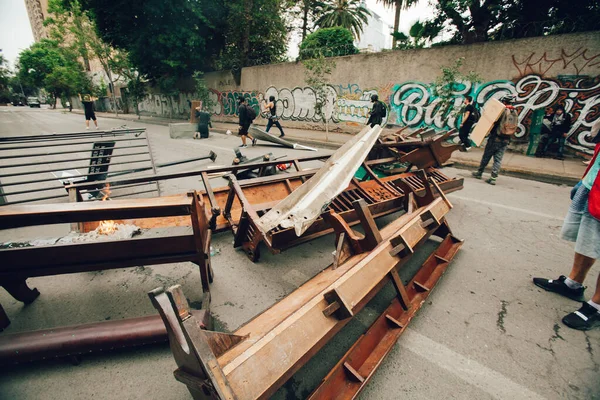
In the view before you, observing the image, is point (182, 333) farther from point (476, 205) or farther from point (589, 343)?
point (476, 205)

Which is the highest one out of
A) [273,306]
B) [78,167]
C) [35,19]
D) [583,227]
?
[35,19]

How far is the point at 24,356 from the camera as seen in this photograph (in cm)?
182

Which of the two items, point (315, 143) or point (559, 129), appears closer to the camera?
point (559, 129)

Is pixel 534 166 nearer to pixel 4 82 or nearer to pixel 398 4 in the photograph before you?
pixel 398 4

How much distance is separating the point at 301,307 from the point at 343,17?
97.4ft

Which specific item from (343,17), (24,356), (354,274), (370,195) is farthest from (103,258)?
(343,17)

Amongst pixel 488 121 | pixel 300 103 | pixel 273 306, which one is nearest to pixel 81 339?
pixel 273 306

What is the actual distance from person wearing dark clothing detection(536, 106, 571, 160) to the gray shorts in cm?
838

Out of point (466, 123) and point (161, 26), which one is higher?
point (161, 26)

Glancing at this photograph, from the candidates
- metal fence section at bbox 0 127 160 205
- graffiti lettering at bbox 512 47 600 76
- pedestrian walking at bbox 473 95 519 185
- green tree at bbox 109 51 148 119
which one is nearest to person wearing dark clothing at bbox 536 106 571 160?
graffiti lettering at bbox 512 47 600 76

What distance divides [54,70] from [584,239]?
59.4 meters

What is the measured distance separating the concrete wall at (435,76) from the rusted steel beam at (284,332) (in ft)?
34.4

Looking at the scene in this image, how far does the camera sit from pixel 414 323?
2320 mm

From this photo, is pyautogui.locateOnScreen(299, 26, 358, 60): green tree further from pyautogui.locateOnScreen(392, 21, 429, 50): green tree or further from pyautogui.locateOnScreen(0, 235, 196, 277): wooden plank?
pyautogui.locateOnScreen(0, 235, 196, 277): wooden plank
